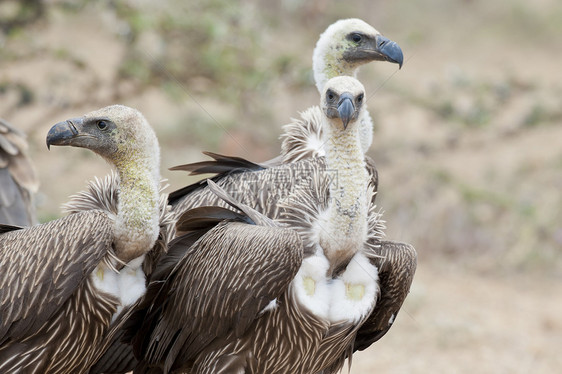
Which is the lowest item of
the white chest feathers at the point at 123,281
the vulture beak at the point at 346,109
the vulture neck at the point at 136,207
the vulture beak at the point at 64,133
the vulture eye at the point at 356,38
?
the white chest feathers at the point at 123,281

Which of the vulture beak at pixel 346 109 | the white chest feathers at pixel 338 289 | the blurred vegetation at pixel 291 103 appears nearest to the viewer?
the vulture beak at pixel 346 109

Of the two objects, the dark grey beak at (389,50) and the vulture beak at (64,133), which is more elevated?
the dark grey beak at (389,50)

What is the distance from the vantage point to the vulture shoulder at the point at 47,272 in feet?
11.9

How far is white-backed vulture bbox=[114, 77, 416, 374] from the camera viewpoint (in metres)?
3.74

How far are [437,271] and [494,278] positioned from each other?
27.4 inches

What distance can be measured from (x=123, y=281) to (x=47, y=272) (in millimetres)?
352

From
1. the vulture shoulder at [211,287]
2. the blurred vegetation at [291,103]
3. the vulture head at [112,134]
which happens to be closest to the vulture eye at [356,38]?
the blurred vegetation at [291,103]

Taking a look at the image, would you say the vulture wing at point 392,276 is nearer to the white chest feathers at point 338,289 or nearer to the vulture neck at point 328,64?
the white chest feathers at point 338,289

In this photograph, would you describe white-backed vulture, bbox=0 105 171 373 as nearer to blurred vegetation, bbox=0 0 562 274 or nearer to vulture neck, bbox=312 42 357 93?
vulture neck, bbox=312 42 357 93

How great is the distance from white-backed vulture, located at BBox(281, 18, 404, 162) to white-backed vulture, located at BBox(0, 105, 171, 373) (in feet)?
3.74

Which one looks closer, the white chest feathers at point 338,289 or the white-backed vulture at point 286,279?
the white-backed vulture at point 286,279

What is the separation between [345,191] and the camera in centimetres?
375

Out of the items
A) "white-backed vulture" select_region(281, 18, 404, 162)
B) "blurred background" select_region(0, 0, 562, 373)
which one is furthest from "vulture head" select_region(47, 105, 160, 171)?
"white-backed vulture" select_region(281, 18, 404, 162)

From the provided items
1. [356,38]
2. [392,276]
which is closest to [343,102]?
[392,276]
